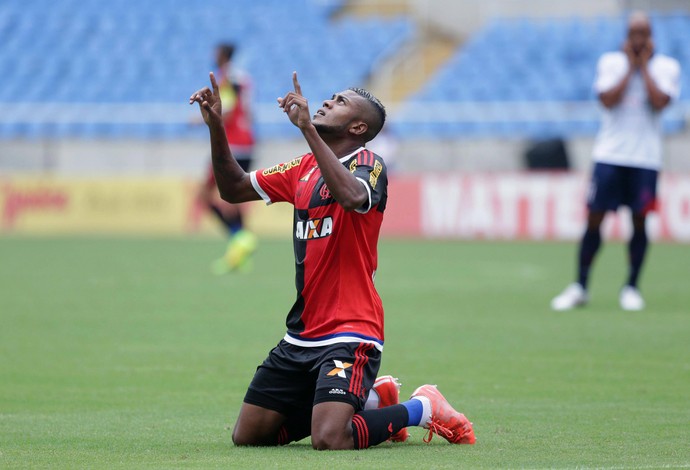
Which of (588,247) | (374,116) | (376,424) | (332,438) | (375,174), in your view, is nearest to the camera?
(332,438)

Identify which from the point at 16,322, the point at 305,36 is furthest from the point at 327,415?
the point at 305,36

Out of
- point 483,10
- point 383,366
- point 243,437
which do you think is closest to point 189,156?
point 483,10

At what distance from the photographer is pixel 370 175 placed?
5.35 metres

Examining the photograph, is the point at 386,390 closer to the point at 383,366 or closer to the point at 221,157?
the point at 221,157

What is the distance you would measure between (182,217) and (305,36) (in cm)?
787

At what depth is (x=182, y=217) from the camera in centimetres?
2331

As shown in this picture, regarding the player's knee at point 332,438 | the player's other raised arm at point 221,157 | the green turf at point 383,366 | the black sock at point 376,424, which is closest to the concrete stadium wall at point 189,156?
the green turf at point 383,366

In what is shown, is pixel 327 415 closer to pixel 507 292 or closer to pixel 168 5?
pixel 507 292

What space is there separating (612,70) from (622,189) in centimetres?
108

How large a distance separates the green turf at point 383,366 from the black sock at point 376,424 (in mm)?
67

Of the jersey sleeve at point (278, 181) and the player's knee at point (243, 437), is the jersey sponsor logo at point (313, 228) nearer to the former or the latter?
the jersey sleeve at point (278, 181)

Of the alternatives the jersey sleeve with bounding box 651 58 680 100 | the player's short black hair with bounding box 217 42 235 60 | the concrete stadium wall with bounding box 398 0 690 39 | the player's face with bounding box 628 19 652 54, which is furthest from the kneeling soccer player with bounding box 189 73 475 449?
the concrete stadium wall with bounding box 398 0 690 39

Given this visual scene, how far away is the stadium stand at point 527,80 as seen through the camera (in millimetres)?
23484

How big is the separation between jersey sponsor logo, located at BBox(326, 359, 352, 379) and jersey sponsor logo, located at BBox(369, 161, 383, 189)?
2.61 ft
